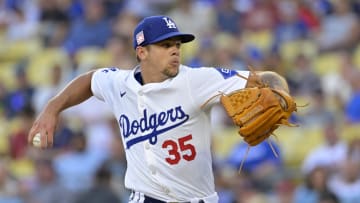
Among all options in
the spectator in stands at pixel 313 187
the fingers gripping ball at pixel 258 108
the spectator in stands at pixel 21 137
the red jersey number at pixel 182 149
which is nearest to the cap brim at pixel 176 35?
the fingers gripping ball at pixel 258 108

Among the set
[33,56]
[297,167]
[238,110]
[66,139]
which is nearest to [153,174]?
[238,110]

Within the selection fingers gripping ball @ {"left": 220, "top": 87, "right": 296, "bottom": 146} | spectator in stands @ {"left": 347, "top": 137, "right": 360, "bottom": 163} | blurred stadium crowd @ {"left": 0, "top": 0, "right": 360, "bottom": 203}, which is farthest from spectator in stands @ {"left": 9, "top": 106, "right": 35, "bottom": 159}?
fingers gripping ball @ {"left": 220, "top": 87, "right": 296, "bottom": 146}

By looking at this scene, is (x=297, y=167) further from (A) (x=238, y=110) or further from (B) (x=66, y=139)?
(A) (x=238, y=110)

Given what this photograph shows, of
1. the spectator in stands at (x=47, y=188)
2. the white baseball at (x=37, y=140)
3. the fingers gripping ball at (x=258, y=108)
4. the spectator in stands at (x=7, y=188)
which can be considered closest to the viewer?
the fingers gripping ball at (x=258, y=108)

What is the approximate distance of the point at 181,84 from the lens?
6.50m

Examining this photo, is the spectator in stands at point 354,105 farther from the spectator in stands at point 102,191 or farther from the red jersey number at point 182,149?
the red jersey number at point 182,149

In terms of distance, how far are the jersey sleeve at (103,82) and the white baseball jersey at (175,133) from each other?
258 millimetres

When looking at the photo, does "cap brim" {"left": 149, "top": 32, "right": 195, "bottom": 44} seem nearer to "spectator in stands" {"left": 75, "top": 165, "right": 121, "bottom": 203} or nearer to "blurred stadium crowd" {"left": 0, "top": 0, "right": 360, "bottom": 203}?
"blurred stadium crowd" {"left": 0, "top": 0, "right": 360, "bottom": 203}

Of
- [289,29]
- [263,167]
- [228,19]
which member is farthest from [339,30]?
[263,167]

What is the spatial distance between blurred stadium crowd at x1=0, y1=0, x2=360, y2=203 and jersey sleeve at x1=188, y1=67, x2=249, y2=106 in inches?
127

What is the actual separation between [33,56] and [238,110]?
346 inches

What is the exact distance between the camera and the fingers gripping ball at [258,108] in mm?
6277

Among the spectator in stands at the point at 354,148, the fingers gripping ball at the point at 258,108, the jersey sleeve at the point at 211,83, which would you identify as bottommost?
the spectator in stands at the point at 354,148

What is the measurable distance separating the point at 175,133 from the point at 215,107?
17.0 feet
